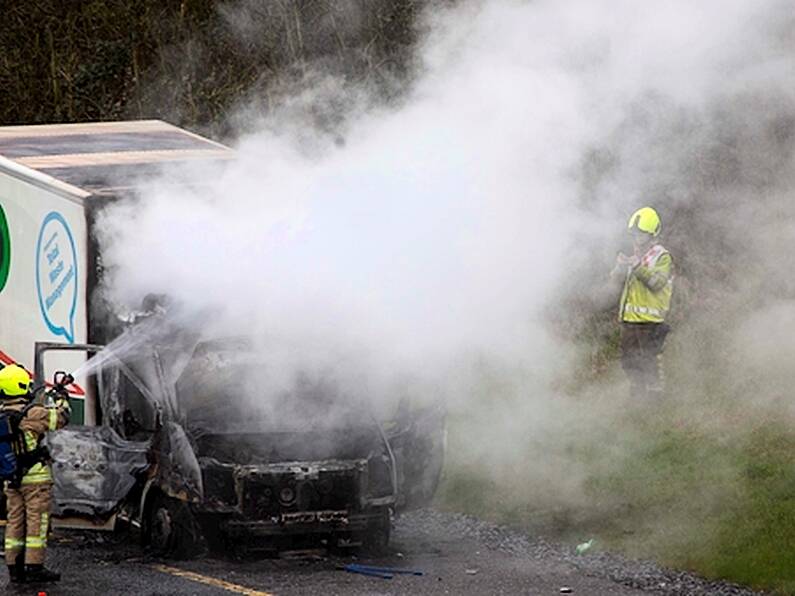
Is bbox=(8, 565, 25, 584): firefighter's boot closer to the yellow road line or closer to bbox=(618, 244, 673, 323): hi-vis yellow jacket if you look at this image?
the yellow road line

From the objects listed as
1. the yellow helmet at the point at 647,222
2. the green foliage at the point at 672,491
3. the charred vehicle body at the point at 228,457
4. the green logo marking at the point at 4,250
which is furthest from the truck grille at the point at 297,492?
the yellow helmet at the point at 647,222

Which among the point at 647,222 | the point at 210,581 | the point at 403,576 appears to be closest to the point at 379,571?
the point at 403,576

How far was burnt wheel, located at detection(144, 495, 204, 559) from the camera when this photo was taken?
1087cm

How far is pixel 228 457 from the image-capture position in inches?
431

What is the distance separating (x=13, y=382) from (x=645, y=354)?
638 centimetres

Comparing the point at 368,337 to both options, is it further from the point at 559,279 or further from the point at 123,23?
the point at 123,23

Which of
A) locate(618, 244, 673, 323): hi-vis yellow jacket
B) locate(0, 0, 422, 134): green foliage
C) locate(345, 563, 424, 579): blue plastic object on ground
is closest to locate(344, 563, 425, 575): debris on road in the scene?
locate(345, 563, 424, 579): blue plastic object on ground

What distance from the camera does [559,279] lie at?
16.6 m

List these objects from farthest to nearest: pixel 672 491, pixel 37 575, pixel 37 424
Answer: pixel 672 491, pixel 37 424, pixel 37 575

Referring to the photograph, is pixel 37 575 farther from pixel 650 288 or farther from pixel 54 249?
pixel 650 288

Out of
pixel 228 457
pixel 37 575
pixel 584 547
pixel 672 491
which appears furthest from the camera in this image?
pixel 672 491

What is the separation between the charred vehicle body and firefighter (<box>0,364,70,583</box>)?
82cm

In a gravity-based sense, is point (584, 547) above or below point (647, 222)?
below

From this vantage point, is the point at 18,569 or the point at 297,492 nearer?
the point at 18,569
